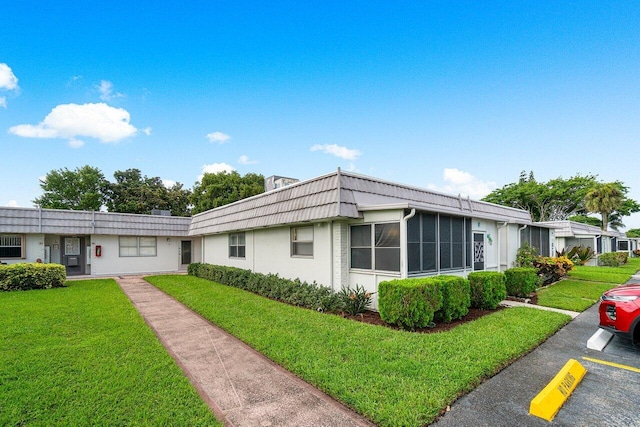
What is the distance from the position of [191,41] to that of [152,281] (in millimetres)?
10520

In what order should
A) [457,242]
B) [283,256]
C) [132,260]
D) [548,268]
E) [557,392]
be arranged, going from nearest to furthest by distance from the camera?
[557,392], [457,242], [283,256], [548,268], [132,260]

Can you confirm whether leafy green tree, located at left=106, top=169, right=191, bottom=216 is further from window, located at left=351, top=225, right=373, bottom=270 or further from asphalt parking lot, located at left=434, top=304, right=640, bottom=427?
asphalt parking lot, located at left=434, top=304, right=640, bottom=427

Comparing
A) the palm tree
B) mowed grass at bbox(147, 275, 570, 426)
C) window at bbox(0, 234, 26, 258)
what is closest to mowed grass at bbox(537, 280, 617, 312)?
mowed grass at bbox(147, 275, 570, 426)

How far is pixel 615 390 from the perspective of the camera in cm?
368

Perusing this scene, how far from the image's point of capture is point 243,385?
12.5 feet

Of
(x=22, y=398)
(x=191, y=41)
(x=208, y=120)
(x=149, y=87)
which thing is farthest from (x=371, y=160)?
(x=22, y=398)

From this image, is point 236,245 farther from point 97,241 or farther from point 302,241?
point 97,241

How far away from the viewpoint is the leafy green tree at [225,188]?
3097 cm

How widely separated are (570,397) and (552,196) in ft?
134

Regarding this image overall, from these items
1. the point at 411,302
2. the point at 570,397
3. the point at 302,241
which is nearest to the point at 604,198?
the point at 302,241

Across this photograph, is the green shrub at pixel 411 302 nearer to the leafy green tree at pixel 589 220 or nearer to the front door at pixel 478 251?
the front door at pixel 478 251

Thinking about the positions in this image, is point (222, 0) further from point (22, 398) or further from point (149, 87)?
point (22, 398)

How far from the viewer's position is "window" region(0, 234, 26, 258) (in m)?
15.0

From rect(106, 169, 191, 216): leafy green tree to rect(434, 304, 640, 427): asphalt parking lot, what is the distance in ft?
120
